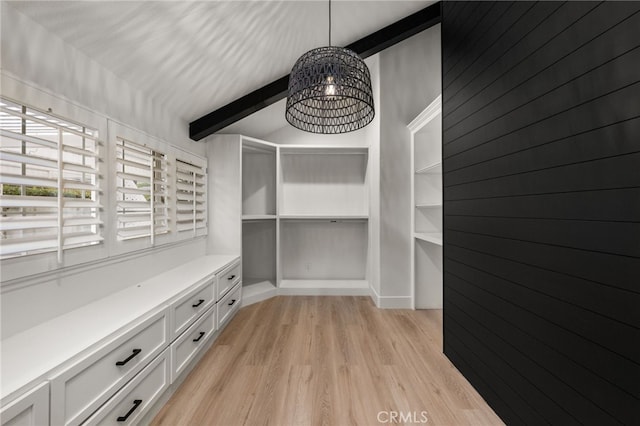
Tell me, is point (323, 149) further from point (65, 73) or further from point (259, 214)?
point (65, 73)

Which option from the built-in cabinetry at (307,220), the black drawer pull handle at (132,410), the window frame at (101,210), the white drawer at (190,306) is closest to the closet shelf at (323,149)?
the built-in cabinetry at (307,220)

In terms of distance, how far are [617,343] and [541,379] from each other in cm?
43

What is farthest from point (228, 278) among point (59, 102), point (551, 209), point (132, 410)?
point (551, 209)

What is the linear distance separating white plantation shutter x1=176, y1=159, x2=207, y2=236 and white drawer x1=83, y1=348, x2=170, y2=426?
131 cm

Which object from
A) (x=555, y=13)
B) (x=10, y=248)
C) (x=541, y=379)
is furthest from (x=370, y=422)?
(x=555, y=13)

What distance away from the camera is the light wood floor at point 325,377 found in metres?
1.52

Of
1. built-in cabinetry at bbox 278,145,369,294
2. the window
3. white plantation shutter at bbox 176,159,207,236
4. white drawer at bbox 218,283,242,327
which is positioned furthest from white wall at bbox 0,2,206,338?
built-in cabinetry at bbox 278,145,369,294

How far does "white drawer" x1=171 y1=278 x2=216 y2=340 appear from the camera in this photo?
5.61 feet

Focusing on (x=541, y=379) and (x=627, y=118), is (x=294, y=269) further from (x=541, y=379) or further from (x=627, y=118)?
(x=627, y=118)

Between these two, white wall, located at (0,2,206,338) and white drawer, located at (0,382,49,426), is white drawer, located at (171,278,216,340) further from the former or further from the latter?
white drawer, located at (0,382,49,426)

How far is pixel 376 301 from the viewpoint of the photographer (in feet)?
10.7

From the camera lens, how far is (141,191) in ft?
6.49

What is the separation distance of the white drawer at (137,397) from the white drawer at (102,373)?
41 mm

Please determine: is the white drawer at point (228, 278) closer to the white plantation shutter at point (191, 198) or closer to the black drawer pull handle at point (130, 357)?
the white plantation shutter at point (191, 198)
